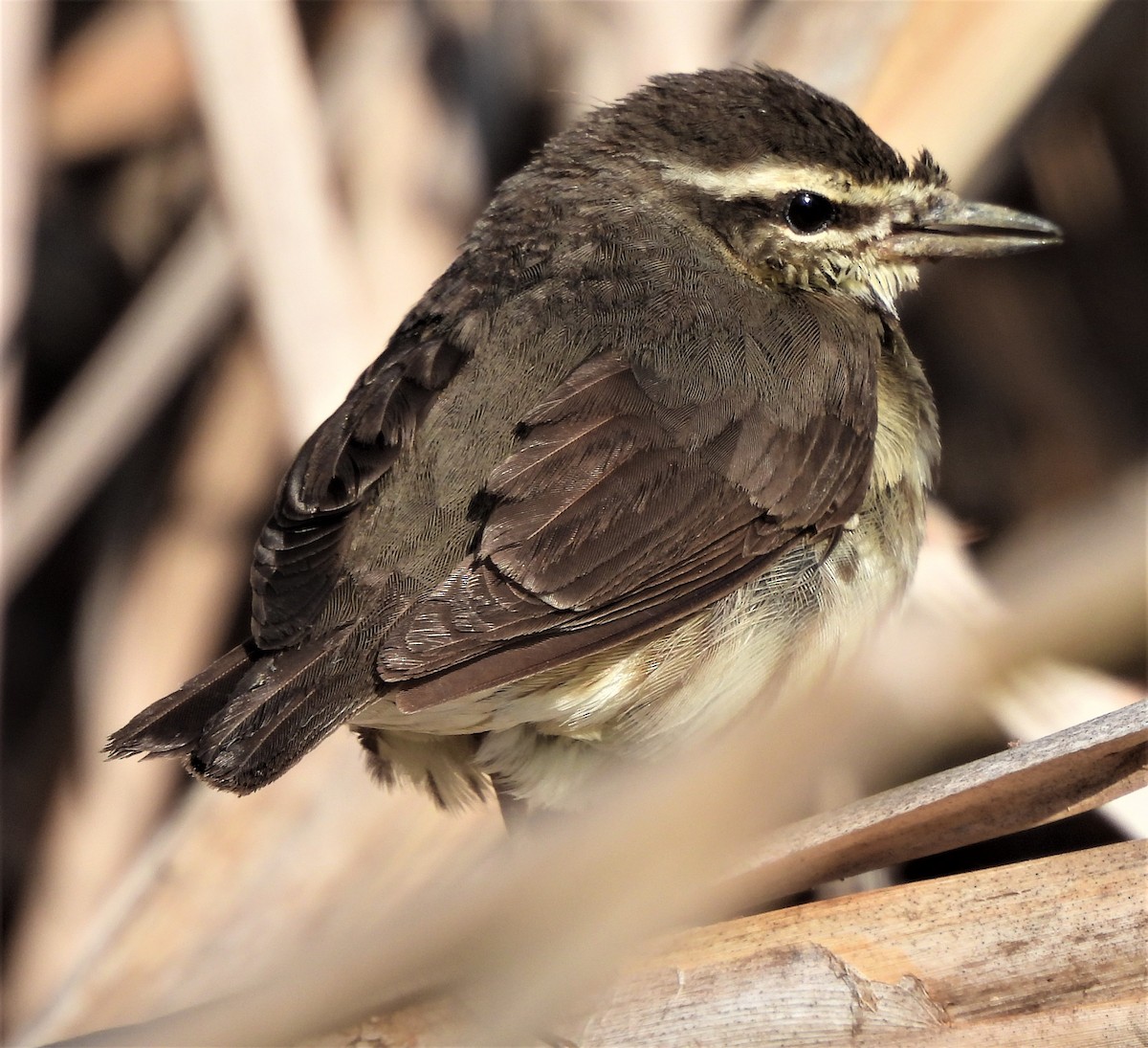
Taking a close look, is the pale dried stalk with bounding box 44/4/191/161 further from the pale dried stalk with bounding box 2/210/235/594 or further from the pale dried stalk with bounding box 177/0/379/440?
the pale dried stalk with bounding box 177/0/379/440

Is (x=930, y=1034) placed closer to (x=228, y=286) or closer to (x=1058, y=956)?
(x=1058, y=956)

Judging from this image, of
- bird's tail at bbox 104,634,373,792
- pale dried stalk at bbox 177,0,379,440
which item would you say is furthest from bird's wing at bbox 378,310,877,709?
pale dried stalk at bbox 177,0,379,440

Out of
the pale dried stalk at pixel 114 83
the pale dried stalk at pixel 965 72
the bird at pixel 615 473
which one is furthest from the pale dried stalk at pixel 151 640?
the pale dried stalk at pixel 965 72

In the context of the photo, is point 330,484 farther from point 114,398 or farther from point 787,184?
point 114,398

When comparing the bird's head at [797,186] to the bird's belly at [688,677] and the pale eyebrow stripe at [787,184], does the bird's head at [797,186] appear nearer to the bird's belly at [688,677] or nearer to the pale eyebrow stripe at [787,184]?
the pale eyebrow stripe at [787,184]

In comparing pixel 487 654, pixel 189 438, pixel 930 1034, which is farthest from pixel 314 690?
pixel 189 438

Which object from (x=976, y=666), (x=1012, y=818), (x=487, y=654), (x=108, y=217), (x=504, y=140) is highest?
(x=108, y=217)

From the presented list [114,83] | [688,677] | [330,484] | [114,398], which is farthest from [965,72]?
[114,83]
